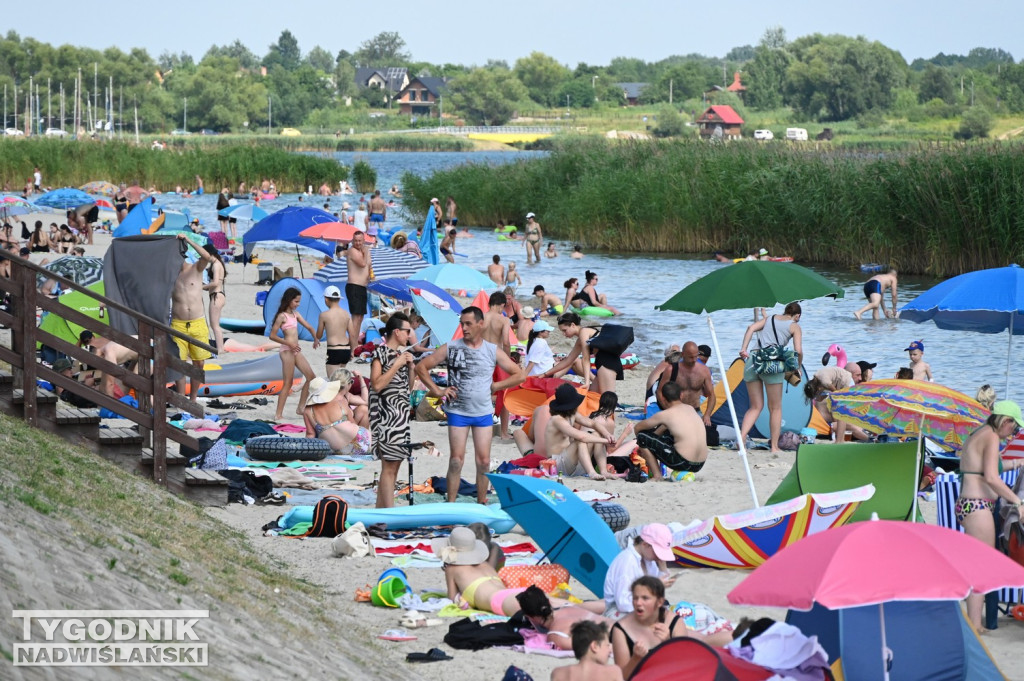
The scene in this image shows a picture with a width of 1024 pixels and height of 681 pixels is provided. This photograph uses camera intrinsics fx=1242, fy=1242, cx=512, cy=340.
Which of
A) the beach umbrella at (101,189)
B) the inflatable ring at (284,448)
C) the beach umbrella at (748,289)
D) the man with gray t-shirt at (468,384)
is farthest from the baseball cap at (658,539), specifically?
the beach umbrella at (101,189)

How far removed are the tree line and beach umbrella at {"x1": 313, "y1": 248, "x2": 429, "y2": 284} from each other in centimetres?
7577

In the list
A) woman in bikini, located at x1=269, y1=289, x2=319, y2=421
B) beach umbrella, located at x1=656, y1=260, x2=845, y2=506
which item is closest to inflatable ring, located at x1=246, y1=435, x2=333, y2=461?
woman in bikini, located at x1=269, y1=289, x2=319, y2=421

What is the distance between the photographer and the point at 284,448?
35.9 feet

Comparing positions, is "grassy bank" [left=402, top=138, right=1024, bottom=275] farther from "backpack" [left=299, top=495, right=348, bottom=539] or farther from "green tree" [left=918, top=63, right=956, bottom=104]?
"green tree" [left=918, top=63, right=956, bottom=104]

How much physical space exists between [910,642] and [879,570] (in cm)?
125

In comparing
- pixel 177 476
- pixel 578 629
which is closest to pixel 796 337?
pixel 177 476

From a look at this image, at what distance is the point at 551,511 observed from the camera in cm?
750

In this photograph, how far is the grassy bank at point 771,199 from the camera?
24.9 metres

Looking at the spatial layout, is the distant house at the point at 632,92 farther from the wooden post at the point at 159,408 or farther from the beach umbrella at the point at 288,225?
the wooden post at the point at 159,408

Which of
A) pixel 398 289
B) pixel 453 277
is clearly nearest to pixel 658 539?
pixel 398 289

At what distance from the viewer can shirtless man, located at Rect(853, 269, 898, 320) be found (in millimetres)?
21672

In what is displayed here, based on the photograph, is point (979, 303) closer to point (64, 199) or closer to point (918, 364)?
point (918, 364)

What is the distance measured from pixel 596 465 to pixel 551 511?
3.60 metres

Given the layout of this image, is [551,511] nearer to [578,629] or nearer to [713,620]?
[713,620]
